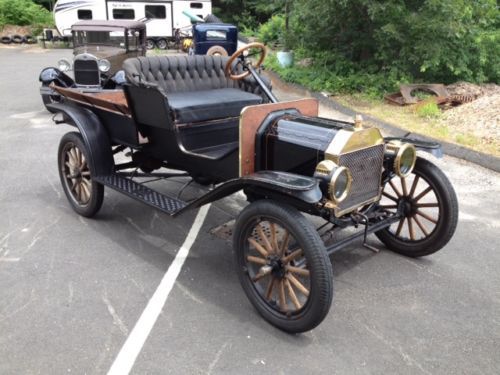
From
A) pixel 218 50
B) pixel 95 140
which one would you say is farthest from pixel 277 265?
pixel 218 50

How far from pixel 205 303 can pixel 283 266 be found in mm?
633

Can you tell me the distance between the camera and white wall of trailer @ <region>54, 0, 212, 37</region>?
22.3 m

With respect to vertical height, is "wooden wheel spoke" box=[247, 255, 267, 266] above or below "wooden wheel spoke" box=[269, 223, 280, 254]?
below

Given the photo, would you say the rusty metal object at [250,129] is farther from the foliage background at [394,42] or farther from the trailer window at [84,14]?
the trailer window at [84,14]

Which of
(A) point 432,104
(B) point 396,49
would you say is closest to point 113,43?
(B) point 396,49

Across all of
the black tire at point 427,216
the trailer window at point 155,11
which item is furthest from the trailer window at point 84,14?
the black tire at point 427,216

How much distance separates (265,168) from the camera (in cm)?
337

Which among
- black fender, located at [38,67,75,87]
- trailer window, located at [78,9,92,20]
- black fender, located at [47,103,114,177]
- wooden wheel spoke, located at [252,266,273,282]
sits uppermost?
trailer window, located at [78,9,92,20]

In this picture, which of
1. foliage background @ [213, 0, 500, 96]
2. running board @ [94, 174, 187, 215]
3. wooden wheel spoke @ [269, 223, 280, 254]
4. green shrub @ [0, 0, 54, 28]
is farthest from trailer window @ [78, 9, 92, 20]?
wooden wheel spoke @ [269, 223, 280, 254]

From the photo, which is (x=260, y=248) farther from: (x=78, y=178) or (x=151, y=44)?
(x=151, y=44)

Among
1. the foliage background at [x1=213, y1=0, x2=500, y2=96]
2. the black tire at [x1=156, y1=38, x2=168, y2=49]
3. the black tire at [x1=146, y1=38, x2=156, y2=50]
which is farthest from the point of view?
the black tire at [x1=156, y1=38, x2=168, y2=49]

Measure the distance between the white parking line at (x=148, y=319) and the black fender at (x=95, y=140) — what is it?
Answer: 96 cm

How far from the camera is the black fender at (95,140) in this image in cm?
419

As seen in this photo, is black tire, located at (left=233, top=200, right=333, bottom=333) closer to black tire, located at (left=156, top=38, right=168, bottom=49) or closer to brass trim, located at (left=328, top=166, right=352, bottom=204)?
brass trim, located at (left=328, top=166, right=352, bottom=204)
